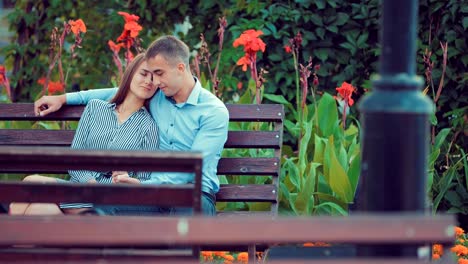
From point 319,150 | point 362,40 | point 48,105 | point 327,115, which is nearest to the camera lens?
point 48,105

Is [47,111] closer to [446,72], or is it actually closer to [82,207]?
[82,207]

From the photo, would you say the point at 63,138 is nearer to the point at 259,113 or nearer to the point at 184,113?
the point at 184,113

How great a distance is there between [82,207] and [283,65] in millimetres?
2538

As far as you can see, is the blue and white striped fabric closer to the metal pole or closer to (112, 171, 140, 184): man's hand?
(112, 171, 140, 184): man's hand

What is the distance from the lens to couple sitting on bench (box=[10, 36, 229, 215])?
14.4ft

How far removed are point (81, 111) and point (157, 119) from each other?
1.40ft

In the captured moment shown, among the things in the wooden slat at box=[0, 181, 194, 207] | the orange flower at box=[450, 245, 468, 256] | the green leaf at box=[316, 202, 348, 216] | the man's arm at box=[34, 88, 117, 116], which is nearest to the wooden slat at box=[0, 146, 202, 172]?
the wooden slat at box=[0, 181, 194, 207]

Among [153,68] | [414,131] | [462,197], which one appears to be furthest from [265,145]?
[414,131]

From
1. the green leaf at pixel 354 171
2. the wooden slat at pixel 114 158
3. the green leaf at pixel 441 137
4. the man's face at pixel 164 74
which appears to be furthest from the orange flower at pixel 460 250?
the wooden slat at pixel 114 158

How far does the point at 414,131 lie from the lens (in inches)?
105

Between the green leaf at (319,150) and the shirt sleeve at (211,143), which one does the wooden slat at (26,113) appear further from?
the green leaf at (319,150)

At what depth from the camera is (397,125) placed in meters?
2.67

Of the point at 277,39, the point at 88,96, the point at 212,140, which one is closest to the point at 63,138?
the point at 88,96

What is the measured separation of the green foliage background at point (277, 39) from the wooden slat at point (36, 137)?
Answer: 74.8 inches
